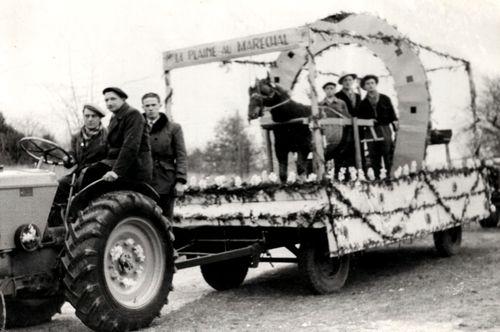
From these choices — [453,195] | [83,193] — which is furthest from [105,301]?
[453,195]

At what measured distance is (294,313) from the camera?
22.4ft

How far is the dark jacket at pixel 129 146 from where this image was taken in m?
6.09

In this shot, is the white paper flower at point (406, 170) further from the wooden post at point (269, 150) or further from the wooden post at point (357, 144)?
the wooden post at point (269, 150)

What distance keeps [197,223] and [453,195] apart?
158 inches

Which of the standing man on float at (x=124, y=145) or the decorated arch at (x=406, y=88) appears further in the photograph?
the decorated arch at (x=406, y=88)

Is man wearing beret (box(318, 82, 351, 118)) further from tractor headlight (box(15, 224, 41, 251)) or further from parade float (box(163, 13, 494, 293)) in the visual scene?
tractor headlight (box(15, 224, 41, 251))

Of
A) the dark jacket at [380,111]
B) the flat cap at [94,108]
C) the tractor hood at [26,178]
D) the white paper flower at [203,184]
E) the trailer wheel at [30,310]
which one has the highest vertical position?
the flat cap at [94,108]

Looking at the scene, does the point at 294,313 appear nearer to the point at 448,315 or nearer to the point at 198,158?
the point at 448,315

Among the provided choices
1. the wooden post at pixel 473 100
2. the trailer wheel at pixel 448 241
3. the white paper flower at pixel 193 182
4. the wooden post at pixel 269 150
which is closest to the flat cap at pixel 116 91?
the white paper flower at pixel 193 182

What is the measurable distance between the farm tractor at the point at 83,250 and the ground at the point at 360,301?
14.1 inches

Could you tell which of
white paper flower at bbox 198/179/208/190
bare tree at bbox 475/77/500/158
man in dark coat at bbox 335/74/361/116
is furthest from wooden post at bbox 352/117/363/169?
bare tree at bbox 475/77/500/158

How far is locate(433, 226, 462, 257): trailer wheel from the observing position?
1056 cm

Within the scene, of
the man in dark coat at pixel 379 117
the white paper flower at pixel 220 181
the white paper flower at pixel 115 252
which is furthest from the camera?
the man in dark coat at pixel 379 117

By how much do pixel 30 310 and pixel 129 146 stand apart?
1.76 meters
